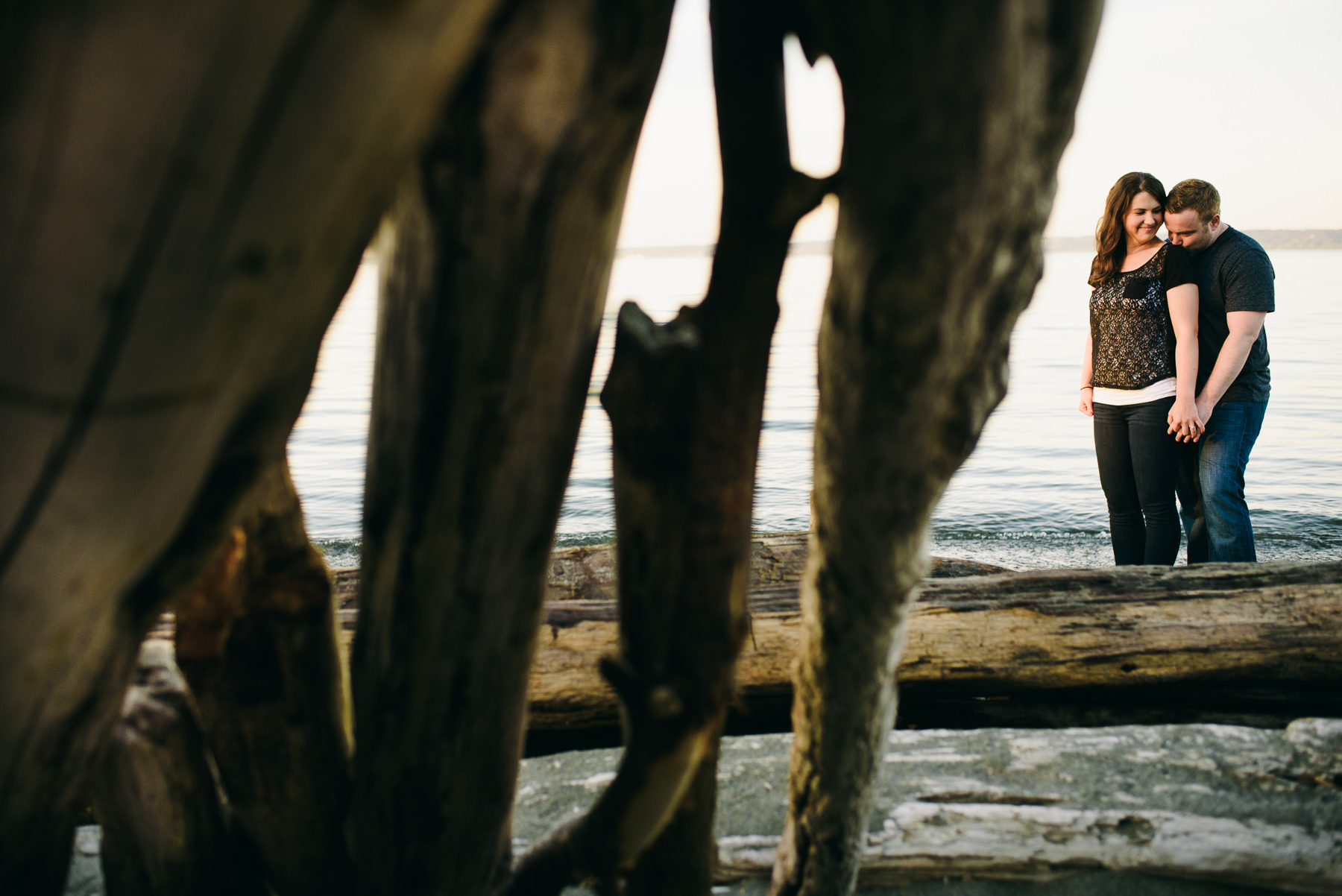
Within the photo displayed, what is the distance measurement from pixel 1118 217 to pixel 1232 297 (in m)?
0.60

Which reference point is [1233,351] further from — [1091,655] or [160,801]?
[160,801]

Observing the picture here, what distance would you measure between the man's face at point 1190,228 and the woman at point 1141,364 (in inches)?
2.7

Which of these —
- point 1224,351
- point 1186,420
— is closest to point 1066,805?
point 1186,420

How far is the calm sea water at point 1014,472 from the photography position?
686 centimetres

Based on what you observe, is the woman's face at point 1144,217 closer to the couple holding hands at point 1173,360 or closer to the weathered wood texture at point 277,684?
the couple holding hands at point 1173,360

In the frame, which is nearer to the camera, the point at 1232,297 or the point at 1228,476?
the point at 1232,297

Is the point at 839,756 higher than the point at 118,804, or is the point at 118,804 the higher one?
the point at 839,756

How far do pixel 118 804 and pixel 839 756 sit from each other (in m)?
1.12

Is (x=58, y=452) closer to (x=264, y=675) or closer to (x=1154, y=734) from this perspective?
(x=264, y=675)

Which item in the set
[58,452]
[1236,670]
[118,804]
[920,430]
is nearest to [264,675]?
[118,804]

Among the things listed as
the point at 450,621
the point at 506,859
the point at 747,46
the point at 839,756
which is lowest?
the point at 506,859

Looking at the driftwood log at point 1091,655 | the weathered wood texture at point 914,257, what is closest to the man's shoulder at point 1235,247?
the driftwood log at point 1091,655

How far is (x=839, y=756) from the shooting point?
129cm

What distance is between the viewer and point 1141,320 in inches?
149
